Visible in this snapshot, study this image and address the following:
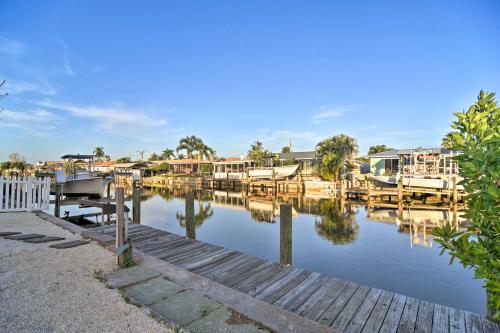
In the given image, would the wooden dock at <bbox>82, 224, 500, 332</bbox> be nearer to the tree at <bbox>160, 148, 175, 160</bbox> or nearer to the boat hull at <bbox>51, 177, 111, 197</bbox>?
the boat hull at <bbox>51, 177, 111, 197</bbox>

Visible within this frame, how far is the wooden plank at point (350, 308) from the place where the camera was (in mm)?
3490

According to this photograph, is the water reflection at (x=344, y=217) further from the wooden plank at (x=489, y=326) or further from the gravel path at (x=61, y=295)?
the gravel path at (x=61, y=295)

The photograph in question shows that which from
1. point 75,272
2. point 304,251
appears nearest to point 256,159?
point 304,251

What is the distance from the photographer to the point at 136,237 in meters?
7.83

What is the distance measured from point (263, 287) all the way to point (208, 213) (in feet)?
55.5

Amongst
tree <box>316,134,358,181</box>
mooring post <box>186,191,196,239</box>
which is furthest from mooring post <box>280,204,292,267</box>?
tree <box>316,134,358,181</box>

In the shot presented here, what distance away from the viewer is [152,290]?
4.14 metres

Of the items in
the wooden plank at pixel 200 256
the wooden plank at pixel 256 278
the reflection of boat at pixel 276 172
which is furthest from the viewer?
the reflection of boat at pixel 276 172

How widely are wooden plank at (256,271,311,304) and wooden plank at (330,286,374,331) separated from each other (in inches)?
36.4

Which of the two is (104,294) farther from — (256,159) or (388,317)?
(256,159)

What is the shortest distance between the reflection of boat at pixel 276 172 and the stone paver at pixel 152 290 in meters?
31.1

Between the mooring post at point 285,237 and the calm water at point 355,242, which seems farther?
the calm water at point 355,242

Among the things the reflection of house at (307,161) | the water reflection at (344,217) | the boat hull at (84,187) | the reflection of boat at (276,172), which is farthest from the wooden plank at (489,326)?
the reflection of house at (307,161)

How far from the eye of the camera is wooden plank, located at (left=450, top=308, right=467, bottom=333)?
11.1 ft
